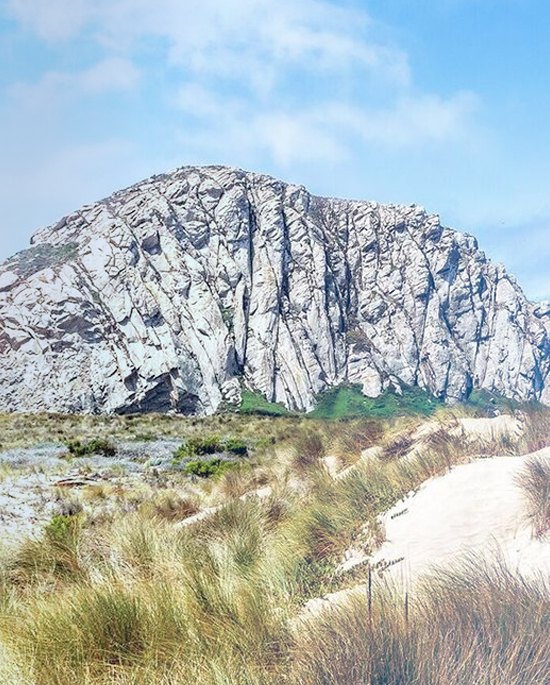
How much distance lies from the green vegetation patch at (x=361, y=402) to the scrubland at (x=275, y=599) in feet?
224

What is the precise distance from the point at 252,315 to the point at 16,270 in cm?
3838

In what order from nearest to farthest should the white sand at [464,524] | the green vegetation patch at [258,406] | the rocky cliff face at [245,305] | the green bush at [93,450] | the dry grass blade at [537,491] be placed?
1. the white sand at [464,524]
2. the dry grass blade at [537,491]
3. the green bush at [93,450]
4. the rocky cliff face at [245,305]
5. the green vegetation patch at [258,406]

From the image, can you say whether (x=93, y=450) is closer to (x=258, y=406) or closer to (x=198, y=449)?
(x=198, y=449)

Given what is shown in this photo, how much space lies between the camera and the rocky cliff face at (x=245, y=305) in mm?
67312

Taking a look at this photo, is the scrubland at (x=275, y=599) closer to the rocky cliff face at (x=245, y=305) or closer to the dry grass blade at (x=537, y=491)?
the dry grass blade at (x=537, y=491)

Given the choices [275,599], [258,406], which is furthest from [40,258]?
[275,599]

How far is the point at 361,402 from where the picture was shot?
81.6 m

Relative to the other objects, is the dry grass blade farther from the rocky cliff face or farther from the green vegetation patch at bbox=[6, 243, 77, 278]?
the green vegetation patch at bbox=[6, 243, 77, 278]

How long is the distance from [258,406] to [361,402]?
19.1 meters

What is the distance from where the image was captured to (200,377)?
75.1 meters

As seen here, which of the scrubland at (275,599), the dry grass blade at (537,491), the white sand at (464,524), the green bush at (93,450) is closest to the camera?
the scrubland at (275,599)

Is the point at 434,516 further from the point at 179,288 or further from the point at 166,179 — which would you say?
the point at 166,179

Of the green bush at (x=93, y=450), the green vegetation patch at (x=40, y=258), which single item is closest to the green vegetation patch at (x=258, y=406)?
the green vegetation patch at (x=40, y=258)

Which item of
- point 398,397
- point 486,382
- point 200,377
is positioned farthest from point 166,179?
point 486,382
